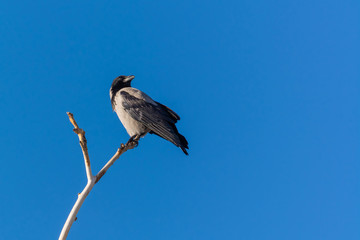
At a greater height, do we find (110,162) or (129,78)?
(129,78)

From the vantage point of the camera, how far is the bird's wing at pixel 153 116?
26.5 feet

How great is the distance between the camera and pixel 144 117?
832 cm

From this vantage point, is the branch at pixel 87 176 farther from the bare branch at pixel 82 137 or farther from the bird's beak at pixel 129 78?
the bird's beak at pixel 129 78

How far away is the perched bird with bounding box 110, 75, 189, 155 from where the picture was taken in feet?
26.6

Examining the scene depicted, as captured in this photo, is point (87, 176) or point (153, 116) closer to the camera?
point (87, 176)

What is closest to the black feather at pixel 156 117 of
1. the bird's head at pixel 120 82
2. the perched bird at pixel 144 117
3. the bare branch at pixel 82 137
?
the perched bird at pixel 144 117

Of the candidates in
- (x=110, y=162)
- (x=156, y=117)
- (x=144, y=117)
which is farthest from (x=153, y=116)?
(x=110, y=162)

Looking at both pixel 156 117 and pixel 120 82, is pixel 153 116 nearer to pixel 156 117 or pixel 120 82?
pixel 156 117

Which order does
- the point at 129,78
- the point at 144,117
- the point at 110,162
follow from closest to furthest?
the point at 110,162 < the point at 144,117 < the point at 129,78

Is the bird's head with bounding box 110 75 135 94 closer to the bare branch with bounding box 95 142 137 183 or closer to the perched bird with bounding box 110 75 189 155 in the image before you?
the perched bird with bounding box 110 75 189 155

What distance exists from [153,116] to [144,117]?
19 centimetres

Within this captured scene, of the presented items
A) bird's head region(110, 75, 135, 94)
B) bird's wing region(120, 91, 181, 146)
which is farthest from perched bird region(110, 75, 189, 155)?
bird's head region(110, 75, 135, 94)

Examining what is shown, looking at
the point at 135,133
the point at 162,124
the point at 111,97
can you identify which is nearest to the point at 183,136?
the point at 162,124

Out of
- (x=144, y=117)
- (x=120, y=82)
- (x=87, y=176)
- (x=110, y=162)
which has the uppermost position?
(x=120, y=82)
